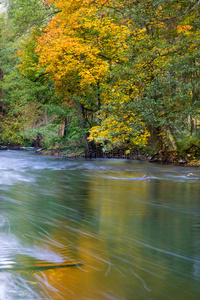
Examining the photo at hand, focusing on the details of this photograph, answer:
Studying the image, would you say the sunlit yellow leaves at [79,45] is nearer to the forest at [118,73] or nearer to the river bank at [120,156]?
the forest at [118,73]

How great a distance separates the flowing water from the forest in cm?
586

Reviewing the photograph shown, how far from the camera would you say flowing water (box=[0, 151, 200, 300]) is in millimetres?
4520

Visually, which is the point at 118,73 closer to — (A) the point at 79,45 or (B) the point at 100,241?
(A) the point at 79,45

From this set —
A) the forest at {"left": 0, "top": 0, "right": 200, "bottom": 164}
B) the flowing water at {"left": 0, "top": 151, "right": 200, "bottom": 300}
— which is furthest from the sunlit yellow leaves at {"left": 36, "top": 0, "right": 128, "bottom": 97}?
the flowing water at {"left": 0, "top": 151, "right": 200, "bottom": 300}

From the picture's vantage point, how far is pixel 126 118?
751 inches

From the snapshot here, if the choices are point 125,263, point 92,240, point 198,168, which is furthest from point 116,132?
point 125,263

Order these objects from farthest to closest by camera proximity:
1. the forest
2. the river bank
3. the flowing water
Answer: the river bank
the forest
the flowing water

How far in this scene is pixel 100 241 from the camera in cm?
673

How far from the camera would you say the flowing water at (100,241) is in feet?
14.8

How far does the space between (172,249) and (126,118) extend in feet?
43.4

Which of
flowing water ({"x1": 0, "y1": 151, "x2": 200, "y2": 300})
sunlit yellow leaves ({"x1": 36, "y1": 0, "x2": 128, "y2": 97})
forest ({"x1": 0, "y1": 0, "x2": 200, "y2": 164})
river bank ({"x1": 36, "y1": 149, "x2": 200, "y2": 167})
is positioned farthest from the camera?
sunlit yellow leaves ({"x1": 36, "y1": 0, "x2": 128, "y2": 97})

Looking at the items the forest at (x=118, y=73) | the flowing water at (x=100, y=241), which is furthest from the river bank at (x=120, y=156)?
the flowing water at (x=100, y=241)

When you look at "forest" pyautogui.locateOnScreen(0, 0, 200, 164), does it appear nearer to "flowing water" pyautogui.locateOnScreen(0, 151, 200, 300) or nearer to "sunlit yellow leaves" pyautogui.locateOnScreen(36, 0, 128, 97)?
"sunlit yellow leaves" pyautogui.locateOnScreen(36, 0, 128, 97)

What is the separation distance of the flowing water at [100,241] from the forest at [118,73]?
5862 mm
